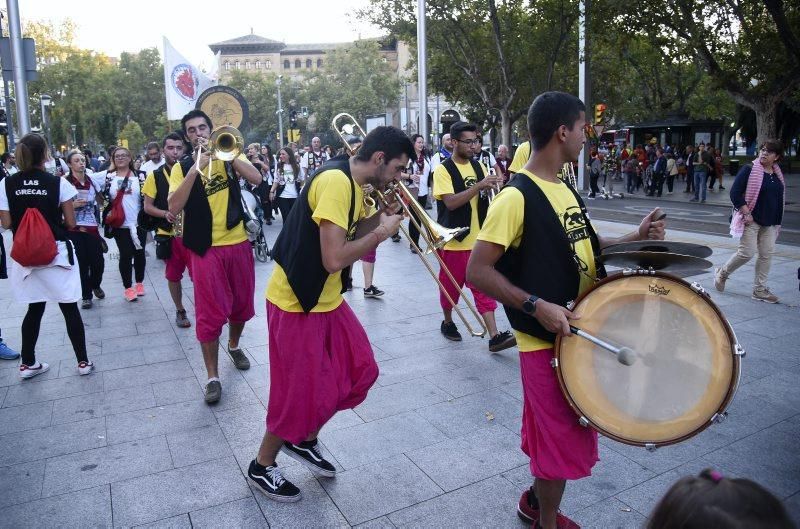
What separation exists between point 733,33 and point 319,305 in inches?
779

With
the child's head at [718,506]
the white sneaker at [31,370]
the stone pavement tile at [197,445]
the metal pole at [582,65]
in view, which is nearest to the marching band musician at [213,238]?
the stone pavement tile at [197,445]

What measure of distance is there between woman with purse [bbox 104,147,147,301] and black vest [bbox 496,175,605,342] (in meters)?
6.16

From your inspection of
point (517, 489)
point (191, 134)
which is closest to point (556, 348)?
point (517, 489)

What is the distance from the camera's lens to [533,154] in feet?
9.07

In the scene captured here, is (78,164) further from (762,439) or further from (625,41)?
(625,41)

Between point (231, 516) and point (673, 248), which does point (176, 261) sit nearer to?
point (231, 516)

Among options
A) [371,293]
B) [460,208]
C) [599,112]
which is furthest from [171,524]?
[599,112]

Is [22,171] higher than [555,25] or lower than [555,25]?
lower

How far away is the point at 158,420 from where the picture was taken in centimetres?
434

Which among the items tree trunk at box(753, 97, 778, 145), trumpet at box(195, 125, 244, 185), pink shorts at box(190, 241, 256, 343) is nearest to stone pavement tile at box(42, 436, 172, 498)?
pink shorts at box(190, 241, 256, 343)

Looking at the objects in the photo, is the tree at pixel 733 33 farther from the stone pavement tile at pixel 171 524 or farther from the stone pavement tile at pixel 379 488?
the stone pavement tile at pixel 171 524

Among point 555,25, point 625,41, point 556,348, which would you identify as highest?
point 555,25

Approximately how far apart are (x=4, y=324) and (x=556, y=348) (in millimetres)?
6685

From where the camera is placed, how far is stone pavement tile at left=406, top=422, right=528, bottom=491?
350 centimetres
